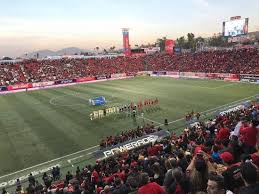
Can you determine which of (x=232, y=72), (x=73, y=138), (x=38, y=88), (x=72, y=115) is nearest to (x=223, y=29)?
(x=232, y=72)

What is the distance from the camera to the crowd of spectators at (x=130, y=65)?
65.7 metres

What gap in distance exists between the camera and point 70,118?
3359cm

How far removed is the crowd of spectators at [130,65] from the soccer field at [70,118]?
15.1 metres

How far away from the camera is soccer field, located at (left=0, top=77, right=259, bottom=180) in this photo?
79.1 ft

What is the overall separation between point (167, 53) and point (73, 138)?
245 feet

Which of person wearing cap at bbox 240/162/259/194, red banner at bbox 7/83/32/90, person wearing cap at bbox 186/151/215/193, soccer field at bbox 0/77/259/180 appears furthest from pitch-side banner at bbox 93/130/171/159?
red banner at bbox 7/83/32/90

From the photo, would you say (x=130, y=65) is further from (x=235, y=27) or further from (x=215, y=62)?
(x=235, y=27)

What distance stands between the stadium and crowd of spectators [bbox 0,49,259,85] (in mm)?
476

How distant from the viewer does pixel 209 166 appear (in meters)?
6.43

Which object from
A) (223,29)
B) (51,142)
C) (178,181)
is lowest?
(51,142)

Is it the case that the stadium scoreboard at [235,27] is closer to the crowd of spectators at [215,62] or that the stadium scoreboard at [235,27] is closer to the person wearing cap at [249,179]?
the crowd of spectators at [215,62]

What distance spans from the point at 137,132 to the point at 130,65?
69043 millimetres

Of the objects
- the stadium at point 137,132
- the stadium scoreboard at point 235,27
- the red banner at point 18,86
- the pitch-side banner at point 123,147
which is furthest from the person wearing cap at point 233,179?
the stadium scoreboard at point 235,27

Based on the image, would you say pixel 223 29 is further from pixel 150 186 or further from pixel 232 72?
pixel 150 186
